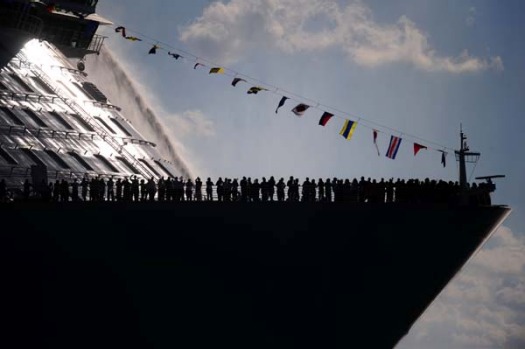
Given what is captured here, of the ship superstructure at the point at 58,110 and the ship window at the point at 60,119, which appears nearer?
the ship superstructure at the point at 58,110

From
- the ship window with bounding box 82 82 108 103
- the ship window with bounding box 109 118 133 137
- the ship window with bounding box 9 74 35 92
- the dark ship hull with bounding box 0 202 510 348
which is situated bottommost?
the dark ship hull with bounding box 0 202 510 348

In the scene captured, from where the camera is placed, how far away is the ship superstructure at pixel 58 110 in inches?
2196

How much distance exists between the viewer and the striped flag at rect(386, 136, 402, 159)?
5891 centimetres

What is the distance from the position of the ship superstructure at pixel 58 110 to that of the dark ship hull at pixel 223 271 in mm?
4510

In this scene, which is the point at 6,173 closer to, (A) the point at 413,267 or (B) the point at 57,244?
(B) the point at 57,244

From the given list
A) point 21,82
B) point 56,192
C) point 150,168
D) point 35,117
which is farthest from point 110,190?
point 21,82

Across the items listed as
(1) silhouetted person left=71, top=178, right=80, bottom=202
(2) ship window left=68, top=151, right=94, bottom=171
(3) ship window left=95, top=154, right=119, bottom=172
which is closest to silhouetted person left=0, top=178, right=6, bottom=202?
(1) silhouetted person left=71, top=178, right=80, bottom=202

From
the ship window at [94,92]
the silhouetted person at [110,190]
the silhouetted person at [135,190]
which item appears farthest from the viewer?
the ship window at [94,92]

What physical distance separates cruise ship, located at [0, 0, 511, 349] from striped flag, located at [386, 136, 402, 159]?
3634 millimetres

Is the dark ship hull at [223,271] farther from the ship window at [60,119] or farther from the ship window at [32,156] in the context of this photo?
the ship window at [60,119]

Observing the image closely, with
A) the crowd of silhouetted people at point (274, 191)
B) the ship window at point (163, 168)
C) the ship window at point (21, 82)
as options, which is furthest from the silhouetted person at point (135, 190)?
the ship window at point (163, 168)

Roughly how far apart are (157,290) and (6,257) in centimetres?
530

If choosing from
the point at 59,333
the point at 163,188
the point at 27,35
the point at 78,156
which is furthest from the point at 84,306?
the point at 27,35

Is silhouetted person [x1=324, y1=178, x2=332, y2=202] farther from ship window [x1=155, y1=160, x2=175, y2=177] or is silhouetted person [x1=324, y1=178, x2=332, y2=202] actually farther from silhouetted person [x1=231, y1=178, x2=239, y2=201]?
ship window [x1=155, y1=160, x2=175, y2=177]
